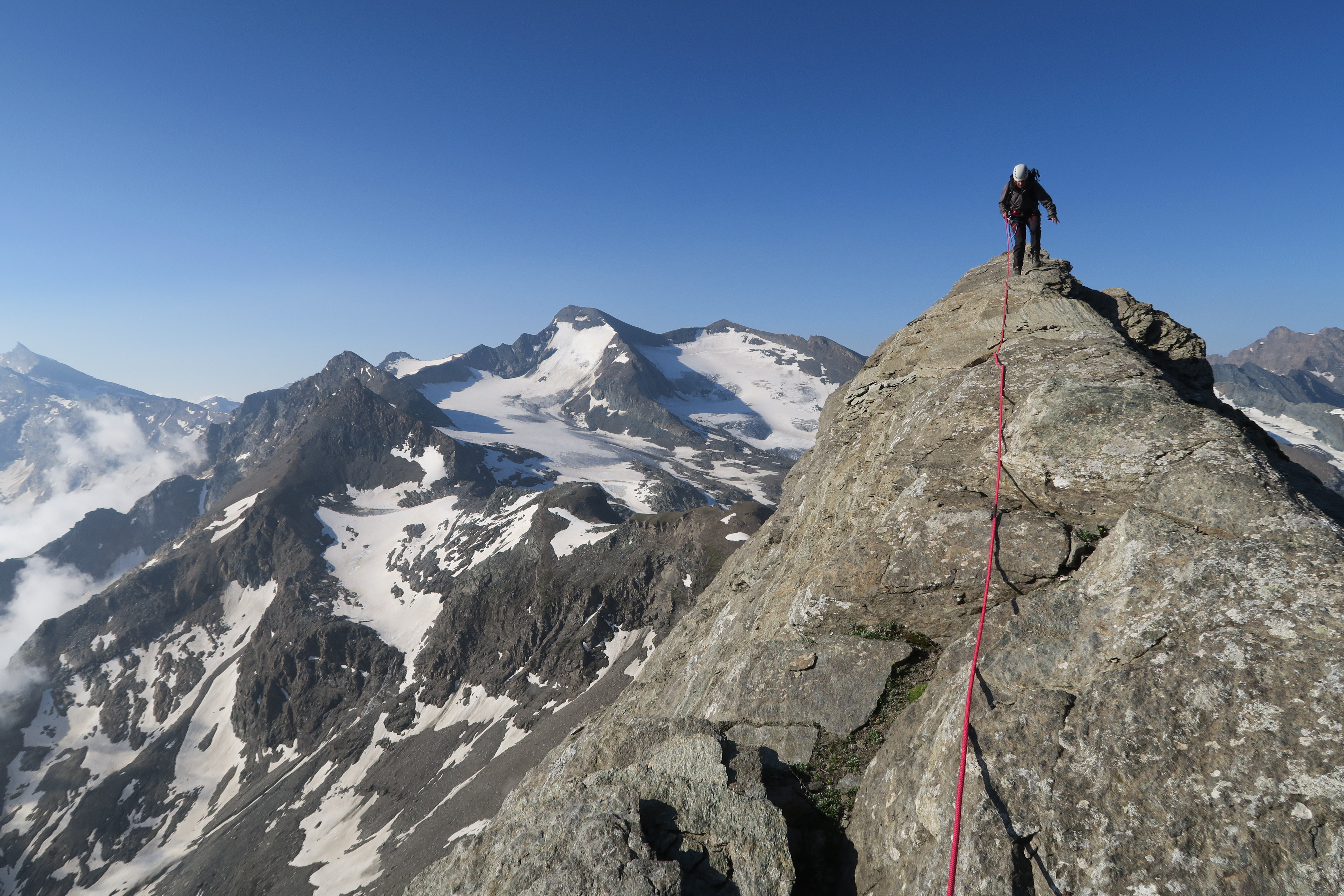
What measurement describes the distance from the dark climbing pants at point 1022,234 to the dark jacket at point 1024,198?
565mm

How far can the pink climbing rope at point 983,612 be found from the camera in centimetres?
613

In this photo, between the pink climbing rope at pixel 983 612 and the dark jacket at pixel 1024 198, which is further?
the dark jacket at pixel 1024 198

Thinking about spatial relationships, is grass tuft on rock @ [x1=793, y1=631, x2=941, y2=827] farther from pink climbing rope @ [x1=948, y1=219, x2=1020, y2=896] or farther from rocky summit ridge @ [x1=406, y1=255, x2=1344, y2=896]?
pink climbing rope @ [x1=948, y1=219, x2=1020, y2=896]

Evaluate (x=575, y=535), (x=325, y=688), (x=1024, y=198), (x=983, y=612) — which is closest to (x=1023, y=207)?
(x=1024, y=198)

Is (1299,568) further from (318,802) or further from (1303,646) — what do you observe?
(318,802)

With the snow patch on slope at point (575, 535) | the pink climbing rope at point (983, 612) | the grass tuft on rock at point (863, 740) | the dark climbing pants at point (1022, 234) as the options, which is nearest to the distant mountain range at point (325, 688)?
the snow patch on slope at point (575, 535)

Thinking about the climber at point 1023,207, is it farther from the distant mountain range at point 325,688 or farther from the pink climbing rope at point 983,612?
the distant mountain range at point 325,688

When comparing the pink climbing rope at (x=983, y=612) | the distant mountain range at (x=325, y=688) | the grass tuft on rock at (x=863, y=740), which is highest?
the pink climbing rope at (x=983, y=612)

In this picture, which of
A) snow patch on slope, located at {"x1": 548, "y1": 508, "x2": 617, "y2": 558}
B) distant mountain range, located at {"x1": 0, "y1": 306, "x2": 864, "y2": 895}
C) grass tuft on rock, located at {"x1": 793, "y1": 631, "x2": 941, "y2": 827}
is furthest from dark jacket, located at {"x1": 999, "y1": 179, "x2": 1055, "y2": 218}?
snow patch on slope, located at {"x1": 548, "y1": 508, "x2": 617, "y2": 558}

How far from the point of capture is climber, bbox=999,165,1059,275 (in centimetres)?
1967

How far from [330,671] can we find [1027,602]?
155 meters

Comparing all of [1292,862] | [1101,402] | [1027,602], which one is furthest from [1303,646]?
[1101,402]

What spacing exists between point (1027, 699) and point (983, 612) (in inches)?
68.7

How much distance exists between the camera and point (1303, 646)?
5.97m
